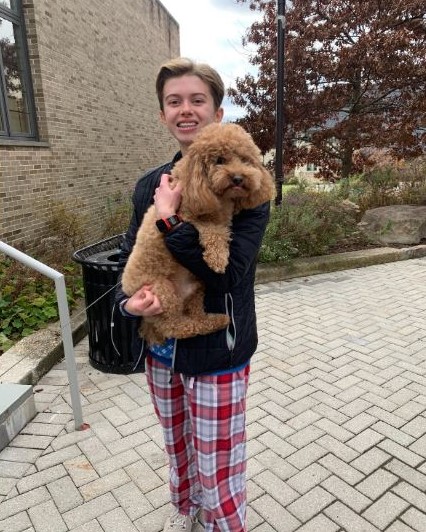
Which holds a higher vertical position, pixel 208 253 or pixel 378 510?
pixel 208 253

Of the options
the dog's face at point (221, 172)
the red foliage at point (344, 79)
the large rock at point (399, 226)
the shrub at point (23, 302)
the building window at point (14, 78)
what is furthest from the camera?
the red foliage at point (344, 79)

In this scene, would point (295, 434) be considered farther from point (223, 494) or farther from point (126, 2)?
point (126, 2)

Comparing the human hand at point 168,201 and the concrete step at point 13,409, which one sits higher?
the human hand at point 168,201

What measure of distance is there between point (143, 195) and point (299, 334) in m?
3.31

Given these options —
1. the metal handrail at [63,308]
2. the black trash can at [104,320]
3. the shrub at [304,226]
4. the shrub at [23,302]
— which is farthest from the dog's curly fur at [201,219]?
the shrub at [304,226]

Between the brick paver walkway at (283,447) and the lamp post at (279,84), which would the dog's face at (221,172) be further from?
the lamp post at (279,84)

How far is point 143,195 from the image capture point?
6.29 feet

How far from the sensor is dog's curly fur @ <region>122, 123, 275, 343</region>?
1.53 metres

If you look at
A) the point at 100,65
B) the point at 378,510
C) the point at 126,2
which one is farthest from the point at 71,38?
the point at 378,510

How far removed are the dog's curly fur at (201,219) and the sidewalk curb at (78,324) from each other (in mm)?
2397

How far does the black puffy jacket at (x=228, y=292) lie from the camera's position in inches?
61.3

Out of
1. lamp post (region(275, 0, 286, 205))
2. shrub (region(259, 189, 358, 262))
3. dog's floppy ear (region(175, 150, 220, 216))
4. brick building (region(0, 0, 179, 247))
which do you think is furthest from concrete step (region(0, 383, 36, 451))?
lamp post (region(275, 0, 286, 205))

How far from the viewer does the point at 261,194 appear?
1.59m

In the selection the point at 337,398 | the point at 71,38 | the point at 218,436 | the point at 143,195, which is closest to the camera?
the point at 218,436
